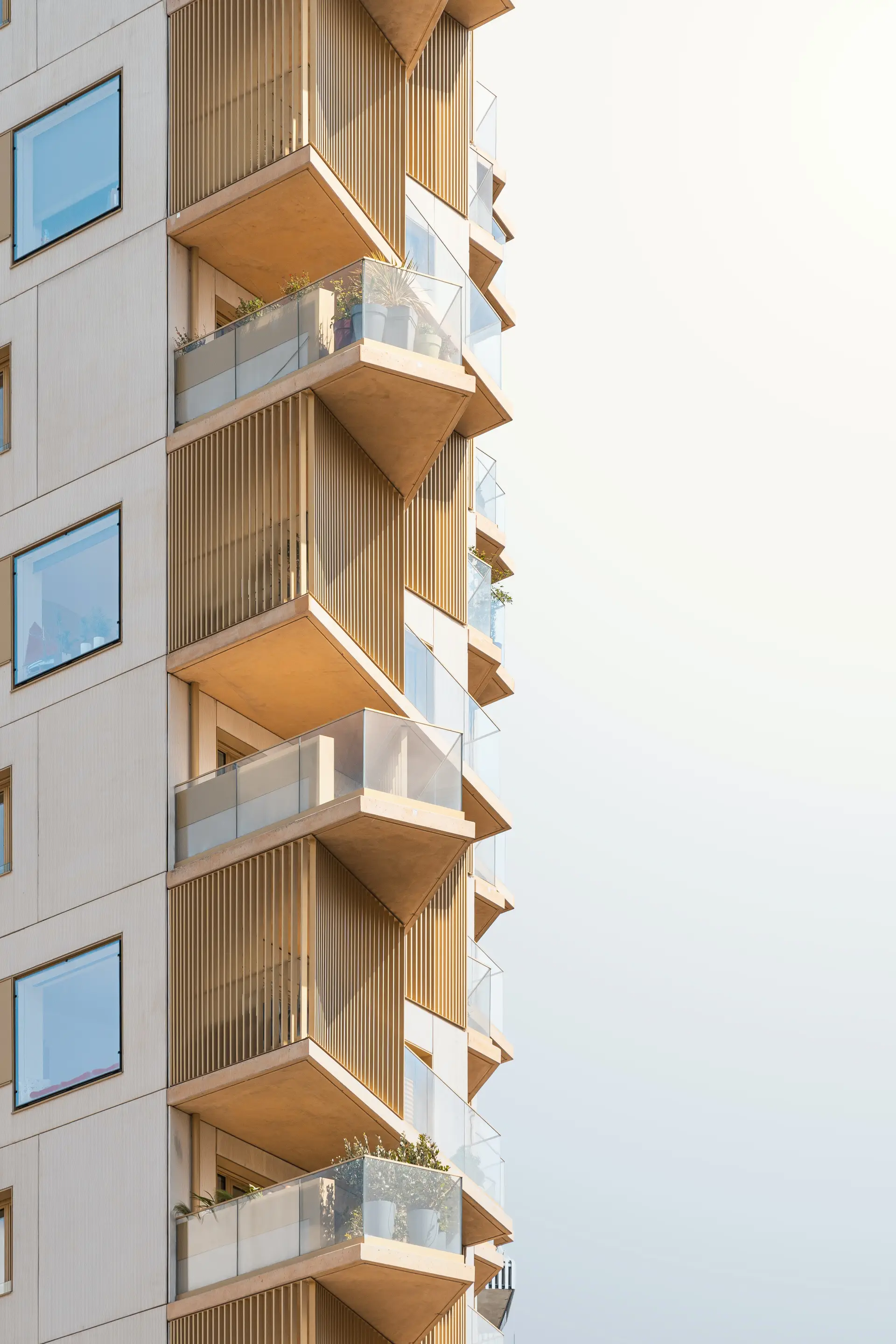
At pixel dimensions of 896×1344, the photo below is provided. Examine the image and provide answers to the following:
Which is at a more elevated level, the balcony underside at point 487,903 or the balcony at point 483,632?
the balcony at point 483,632

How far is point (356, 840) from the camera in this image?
105 feet

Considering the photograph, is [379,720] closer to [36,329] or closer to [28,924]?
[28,924]

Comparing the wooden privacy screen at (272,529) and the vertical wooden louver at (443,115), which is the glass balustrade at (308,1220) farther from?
the vertical wooden louver at (443,115)

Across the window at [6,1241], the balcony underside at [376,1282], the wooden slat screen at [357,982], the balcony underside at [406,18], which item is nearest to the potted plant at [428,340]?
the balcony underside at [406,18]

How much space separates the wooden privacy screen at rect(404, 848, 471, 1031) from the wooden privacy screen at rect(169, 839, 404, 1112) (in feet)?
11.2

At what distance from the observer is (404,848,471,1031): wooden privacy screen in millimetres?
36188

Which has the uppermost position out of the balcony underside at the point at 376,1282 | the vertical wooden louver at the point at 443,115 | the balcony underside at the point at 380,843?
the vertical wooden louver at the point at 443,115

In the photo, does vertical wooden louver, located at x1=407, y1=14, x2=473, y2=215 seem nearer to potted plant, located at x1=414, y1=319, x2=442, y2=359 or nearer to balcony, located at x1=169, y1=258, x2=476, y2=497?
potted plant, located at x1=414, y1=319, x2=442, y2=359

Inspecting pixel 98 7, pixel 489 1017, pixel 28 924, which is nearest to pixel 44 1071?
pixel 28 924

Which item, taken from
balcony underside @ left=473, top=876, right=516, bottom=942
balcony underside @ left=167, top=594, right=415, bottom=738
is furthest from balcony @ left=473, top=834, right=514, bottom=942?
balcony underside @ left=167, top=594, right=415, bottom=738

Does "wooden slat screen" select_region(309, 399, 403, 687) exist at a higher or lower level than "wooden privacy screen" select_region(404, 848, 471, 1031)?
higher

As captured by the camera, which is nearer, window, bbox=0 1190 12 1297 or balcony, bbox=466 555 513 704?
window, bbox=0 1190 12 1297

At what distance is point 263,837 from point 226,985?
191 centimetres

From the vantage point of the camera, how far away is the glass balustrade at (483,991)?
3853cm
